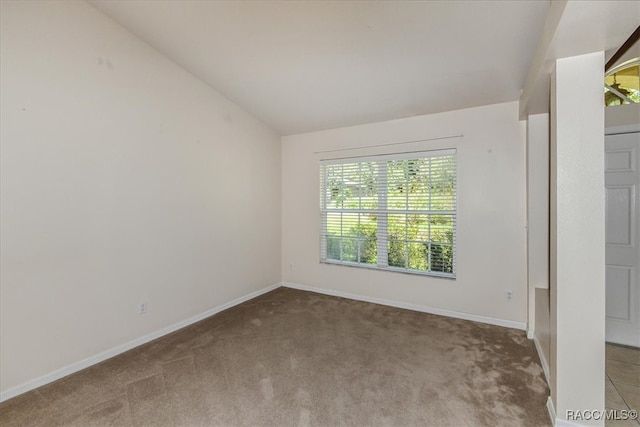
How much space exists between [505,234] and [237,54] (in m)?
3.46

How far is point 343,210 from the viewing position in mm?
4398

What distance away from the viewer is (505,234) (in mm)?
3225

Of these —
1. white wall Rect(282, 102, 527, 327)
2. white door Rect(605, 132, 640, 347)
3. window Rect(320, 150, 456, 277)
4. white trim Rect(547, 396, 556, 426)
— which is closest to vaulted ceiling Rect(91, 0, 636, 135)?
white wall Rect(282, 102, 527, 327)

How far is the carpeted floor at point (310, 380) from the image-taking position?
1.87m

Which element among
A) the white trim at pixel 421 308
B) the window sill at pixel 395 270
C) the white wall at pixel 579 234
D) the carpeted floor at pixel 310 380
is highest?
the white wall at pixel 579 234

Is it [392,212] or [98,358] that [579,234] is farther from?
[98,358]

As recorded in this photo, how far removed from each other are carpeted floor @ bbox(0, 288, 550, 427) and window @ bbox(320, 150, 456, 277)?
0.93 metres

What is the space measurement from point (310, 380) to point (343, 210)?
101 inches

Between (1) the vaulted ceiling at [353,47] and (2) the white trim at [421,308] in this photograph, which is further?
(2) the white trim at [421,308]

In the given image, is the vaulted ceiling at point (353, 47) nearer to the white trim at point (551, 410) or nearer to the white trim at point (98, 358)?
the white trim at point (551, 410)

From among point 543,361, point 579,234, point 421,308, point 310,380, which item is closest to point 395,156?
point 421,308

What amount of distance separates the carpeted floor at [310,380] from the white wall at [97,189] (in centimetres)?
38

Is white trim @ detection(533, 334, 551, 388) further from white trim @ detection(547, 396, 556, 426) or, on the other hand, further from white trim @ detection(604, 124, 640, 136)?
white trim @ detection(604, 124, 640, 136)

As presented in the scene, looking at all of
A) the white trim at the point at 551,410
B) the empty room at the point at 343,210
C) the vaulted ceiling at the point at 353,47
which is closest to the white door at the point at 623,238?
the empty room at the point at 343,210
